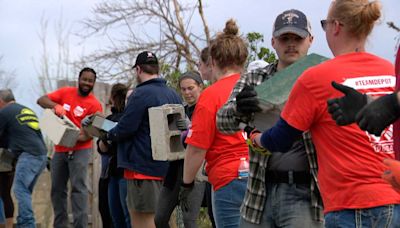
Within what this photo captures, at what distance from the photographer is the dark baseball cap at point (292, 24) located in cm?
438

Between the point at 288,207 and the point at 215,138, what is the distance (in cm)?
132

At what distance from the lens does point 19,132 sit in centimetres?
1041

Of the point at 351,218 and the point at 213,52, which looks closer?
the point at 351,218

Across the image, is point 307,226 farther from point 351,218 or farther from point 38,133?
point 38,133

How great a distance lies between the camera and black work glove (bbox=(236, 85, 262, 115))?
3.92 m

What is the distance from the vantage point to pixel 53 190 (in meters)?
10.2

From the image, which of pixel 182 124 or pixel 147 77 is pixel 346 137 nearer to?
pixel 182 124

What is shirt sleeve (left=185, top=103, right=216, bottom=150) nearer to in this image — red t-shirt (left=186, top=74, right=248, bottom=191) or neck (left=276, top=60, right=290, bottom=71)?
red t-shirt (left=186, top=74, right=248, bottom=191)

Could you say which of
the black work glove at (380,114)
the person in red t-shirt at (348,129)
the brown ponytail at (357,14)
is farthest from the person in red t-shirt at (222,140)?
the black work glove at (380,114)

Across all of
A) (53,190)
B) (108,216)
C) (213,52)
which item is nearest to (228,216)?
(213,52)

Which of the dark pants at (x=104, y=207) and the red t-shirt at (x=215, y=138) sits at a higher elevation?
the red t-shirt at (x=215, y=138)

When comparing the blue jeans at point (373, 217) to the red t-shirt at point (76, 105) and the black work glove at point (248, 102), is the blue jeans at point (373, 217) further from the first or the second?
the red t-shirt at point (76, 105)

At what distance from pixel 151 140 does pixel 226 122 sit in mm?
2449

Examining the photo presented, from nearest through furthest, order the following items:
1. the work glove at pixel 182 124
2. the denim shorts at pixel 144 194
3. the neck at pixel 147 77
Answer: the work glove at pixel 182 124 < the denim shorts at pixel 144 194 < the neck at pixel 147 77
